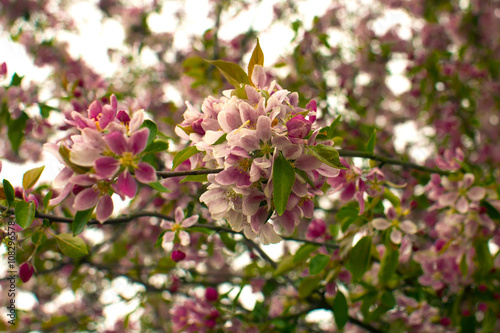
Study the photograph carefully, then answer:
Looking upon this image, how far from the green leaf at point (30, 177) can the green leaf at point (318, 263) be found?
3.05 ft

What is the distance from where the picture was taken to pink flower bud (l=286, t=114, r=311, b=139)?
79 cm

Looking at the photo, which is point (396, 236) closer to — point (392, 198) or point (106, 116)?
Answer: point (392, 198)

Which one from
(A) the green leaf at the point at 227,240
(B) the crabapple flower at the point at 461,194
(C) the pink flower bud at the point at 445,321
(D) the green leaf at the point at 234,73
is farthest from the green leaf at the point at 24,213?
(C) the pink flower bud at the point at 445,321

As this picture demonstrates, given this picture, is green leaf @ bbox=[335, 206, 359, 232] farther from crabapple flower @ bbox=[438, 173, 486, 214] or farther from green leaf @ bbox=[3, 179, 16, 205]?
green leaf @ bbox=[3, 179, 16, 205]

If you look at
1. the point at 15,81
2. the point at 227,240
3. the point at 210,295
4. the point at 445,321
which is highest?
the point at 15,81

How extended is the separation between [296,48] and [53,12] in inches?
108

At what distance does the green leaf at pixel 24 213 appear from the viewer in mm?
868

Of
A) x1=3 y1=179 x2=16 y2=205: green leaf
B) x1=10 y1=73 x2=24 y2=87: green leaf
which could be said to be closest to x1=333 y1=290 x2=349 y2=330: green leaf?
x1=3 y1=179 x2=16 y2=205: green leaf

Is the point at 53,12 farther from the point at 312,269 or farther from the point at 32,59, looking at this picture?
the point at 312,269

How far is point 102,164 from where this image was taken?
74cm

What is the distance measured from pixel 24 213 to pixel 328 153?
72 centimetres

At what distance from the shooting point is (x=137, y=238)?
314 cm

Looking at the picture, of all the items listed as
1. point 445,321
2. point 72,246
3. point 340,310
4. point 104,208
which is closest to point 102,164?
point 104,208

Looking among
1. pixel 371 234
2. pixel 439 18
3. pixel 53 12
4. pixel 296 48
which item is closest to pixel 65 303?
pixel 53 12
